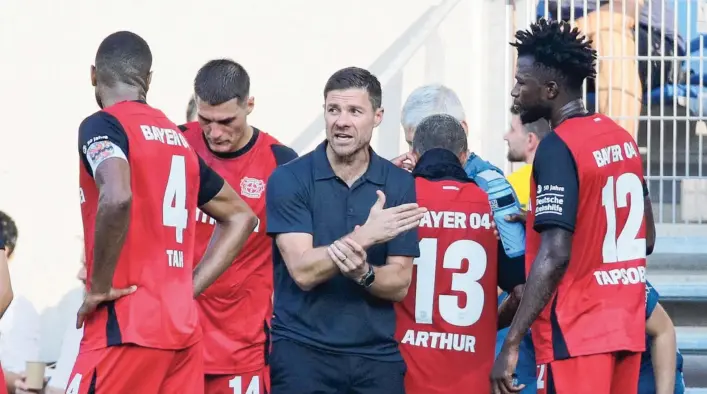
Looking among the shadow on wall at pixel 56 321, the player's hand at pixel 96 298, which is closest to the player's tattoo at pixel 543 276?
the player's hand at pixel 96 298

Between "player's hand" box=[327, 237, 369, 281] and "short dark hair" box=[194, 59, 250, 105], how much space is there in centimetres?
157

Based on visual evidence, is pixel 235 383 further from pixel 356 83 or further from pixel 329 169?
pixel 356 83

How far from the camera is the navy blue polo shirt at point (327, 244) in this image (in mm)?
5238

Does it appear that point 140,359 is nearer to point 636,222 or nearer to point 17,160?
point 636,222

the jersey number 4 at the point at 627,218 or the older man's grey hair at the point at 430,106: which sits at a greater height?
the older man's grey hair at the point at 430,106

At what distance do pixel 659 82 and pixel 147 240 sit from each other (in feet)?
18.1

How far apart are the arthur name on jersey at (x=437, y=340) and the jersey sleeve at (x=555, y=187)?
752 mm

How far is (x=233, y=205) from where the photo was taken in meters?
5.76

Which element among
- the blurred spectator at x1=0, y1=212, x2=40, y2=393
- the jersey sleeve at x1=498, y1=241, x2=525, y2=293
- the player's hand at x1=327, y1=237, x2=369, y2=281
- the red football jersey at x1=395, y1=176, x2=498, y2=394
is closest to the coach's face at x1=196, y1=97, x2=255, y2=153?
the red football jersey at x1=395, y1=176, x2=498, y2=394

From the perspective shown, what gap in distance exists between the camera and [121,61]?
17.3 ft

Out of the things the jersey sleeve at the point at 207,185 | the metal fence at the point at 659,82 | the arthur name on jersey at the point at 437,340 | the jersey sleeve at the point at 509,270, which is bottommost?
the arthur name on jersey at the point at 437,340

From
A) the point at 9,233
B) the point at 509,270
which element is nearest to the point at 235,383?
the point at 509,270

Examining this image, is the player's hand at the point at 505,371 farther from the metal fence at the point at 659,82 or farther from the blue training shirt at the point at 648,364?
A: the metal fence at the point at 659,82

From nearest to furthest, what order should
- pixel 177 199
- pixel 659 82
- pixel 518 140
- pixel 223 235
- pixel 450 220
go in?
pixel 177 199, pixel 223 235, pixel 450 220, pixel 518 140, pixel 659 82
